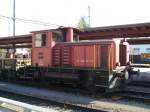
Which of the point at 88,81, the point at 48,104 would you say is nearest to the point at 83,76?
the point at 88,81

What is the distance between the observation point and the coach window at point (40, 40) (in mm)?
15279

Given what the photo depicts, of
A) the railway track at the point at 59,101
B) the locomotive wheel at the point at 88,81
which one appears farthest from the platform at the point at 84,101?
the locomotive wheel at the point at 88,81

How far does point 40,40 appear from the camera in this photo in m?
15.5

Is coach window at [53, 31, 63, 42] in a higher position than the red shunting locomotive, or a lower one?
higher

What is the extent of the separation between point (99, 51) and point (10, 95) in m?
4.72

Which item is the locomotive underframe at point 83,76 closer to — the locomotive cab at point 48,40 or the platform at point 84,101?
the locomotive cab at point 48,40

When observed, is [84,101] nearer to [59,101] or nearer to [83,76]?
[59,101]

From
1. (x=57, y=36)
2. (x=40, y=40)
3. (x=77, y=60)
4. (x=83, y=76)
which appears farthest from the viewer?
(x=40, y=40)

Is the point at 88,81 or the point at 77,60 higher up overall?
the point at 77,60

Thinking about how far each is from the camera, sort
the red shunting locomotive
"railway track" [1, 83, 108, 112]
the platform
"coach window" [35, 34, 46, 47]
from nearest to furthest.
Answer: "railway track" [1, 83, 108, 112]
the platform
the red shunting locomotive
"coach window" [35, 34, 46, 47]

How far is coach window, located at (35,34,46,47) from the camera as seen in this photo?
15279mm

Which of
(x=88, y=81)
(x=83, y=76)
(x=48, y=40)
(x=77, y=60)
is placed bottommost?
(x=88, y=81)

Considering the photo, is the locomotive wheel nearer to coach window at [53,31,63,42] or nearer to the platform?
the platform

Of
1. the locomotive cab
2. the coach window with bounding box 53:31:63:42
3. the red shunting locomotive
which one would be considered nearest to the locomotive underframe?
the red shunting locomotive
